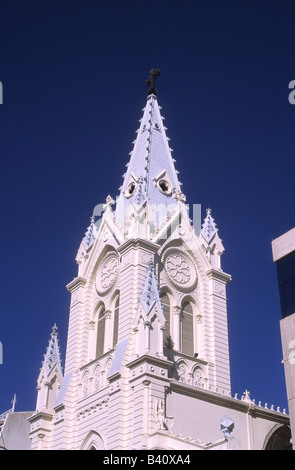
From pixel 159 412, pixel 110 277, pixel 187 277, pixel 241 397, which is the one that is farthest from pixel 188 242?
pixel 159 412

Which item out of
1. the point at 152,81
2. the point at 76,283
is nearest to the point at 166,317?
the point at 76,283

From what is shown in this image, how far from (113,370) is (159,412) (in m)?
3.55

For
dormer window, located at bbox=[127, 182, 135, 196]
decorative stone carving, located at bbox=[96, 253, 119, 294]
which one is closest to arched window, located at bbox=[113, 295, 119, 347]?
decorative stone carving, located at bbox=[96, 253, 119, 294]

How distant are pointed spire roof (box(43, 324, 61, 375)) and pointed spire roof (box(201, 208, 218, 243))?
33.2 ft

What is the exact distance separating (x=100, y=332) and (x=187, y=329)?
15.3 feet

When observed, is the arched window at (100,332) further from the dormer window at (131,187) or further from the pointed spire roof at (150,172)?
the dormer window at (131,187)

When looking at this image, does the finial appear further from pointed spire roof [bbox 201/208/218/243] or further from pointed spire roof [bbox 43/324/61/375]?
pointed spire roof [bbox 43/324/61/375]

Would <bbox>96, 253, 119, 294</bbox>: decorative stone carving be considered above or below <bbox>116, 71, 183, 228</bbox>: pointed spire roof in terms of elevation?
below

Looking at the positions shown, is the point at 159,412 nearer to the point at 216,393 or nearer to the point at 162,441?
the point at 162,441

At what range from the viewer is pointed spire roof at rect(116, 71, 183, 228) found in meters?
40.4

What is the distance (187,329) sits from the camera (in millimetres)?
36375

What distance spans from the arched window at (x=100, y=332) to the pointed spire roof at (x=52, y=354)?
2.83 metres

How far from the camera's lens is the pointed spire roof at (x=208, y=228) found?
40.4m

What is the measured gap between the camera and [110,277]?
3791cm
